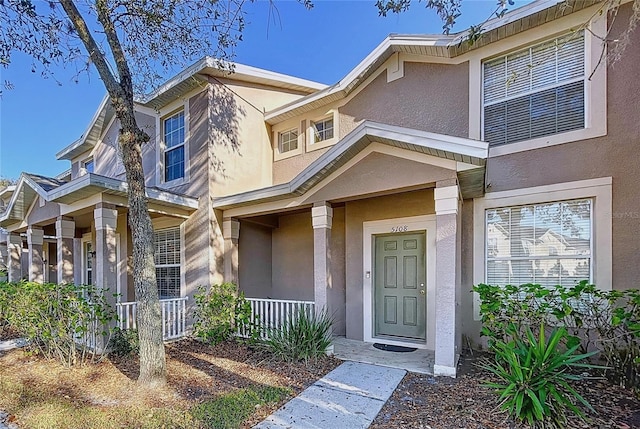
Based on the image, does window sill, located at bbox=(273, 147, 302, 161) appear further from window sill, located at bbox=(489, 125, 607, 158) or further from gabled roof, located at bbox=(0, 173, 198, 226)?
window sill, located at bbox=(489, 125, 607, 158)

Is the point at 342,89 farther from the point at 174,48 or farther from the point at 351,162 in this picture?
the point at 174,48

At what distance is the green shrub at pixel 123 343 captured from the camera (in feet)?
21.1

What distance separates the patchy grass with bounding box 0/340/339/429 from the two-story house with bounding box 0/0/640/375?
159 cm

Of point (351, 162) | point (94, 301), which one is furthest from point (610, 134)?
point (94, 301)

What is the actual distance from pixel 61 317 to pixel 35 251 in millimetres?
5186

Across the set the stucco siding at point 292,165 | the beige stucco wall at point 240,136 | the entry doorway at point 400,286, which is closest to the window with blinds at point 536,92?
the entry doorway at point 400,286

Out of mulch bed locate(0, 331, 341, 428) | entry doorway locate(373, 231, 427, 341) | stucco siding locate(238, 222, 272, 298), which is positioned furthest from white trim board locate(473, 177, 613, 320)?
stucco siding locate(238, 222, 272, 298)

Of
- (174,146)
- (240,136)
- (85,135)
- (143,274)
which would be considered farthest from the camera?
(85,135)

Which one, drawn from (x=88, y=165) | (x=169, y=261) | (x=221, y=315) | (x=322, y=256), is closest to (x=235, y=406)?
(x=322, y=256)

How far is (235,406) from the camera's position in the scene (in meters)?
4.17

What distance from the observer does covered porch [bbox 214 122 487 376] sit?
16.8 ft

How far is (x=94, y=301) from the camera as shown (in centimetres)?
631

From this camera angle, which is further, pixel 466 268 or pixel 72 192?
pixel 72 192

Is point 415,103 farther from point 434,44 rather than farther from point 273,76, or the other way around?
point 273,76
